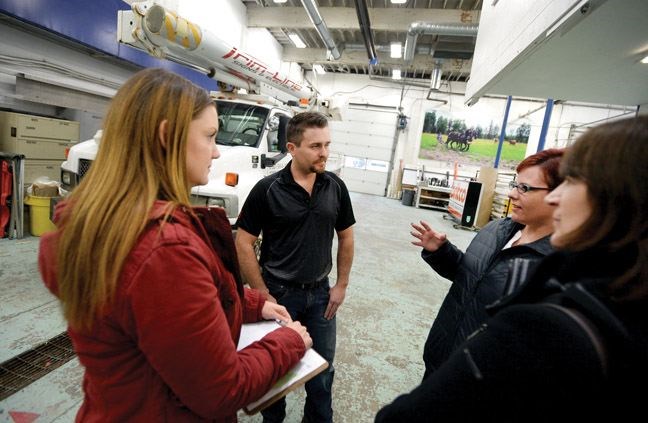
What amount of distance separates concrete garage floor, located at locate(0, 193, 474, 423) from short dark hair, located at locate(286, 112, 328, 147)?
182 centimetres

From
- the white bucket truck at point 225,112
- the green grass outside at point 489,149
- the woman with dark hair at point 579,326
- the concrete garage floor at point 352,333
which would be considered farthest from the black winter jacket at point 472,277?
the green grass outside at point 489,149

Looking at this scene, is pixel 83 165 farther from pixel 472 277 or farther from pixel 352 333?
pixel 472 277

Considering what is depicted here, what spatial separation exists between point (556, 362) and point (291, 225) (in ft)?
4.93

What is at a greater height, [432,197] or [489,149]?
[489,149]

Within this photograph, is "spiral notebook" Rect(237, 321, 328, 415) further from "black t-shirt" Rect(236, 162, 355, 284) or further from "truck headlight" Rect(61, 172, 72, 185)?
"truck headlight" Rect(61, 172, 72, 185)

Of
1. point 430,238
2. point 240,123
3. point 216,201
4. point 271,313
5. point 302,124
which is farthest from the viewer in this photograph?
point 240,123

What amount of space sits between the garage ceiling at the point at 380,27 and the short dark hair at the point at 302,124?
6.08 metres

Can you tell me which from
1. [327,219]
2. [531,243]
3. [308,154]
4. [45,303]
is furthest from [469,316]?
[45,303]

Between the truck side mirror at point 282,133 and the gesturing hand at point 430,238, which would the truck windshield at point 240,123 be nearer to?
the truck side mirror at point 282,133

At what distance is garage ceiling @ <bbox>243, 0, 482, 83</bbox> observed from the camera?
8641 mm

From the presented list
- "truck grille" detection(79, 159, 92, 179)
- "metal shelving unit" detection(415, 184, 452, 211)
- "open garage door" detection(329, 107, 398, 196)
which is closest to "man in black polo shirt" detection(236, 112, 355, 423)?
"truck grille" detection(79, 159, 92, 179)

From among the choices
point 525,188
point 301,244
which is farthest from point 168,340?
point 525,188

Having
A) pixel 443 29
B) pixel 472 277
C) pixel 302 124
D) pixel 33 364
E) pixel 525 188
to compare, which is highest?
pixel 443 29

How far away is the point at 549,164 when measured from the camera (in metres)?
1.45
